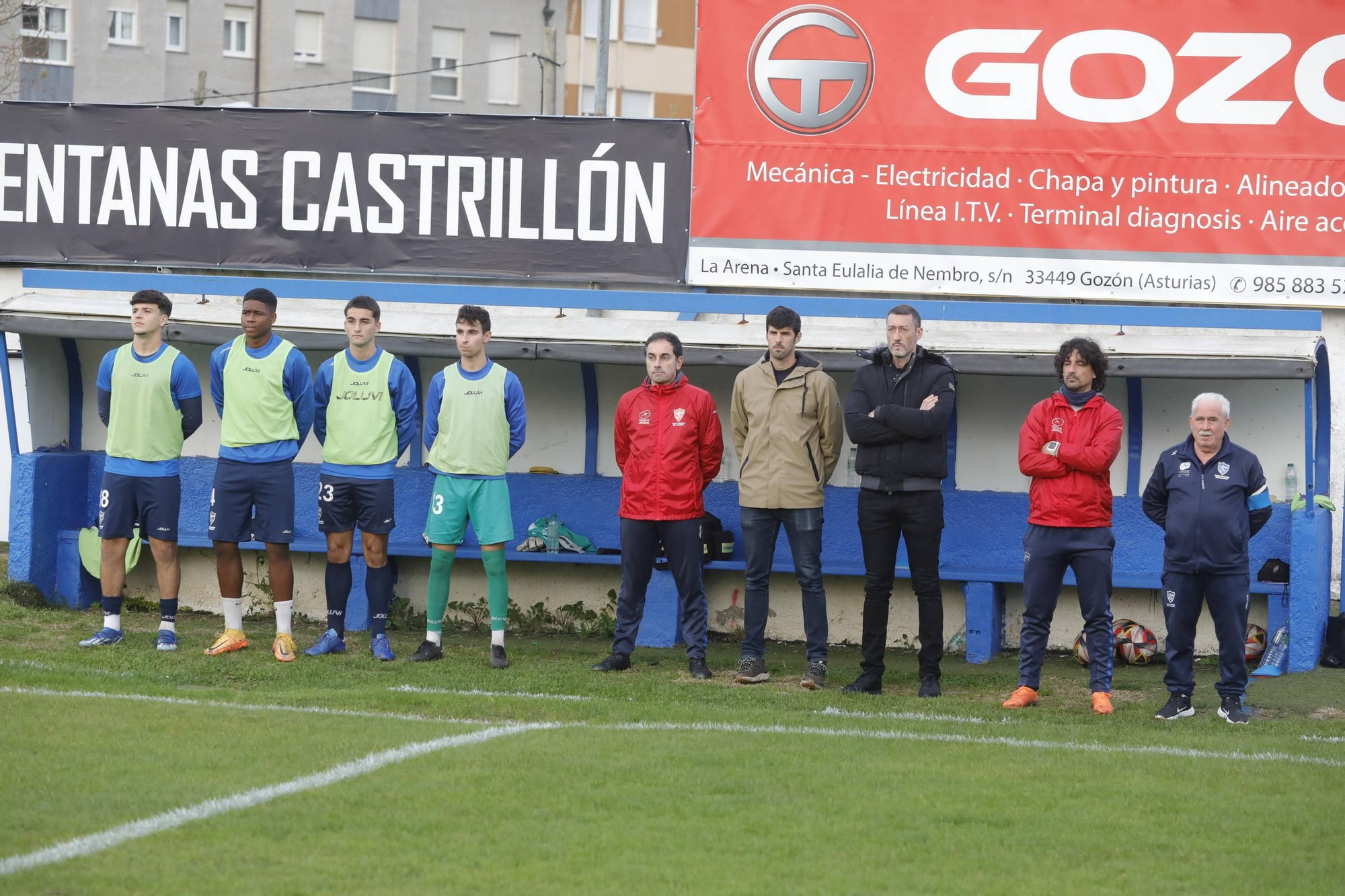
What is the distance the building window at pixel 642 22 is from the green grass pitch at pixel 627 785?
41.5 m

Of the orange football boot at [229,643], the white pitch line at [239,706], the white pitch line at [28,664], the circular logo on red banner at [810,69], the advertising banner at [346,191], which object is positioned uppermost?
the circular logo on red banner at [810,69]

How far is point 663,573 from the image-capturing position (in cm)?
924

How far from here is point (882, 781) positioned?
543cm

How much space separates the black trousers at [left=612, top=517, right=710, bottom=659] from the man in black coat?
913 millimetres

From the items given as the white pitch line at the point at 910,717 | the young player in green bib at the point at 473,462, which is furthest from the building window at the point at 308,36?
the white pitch line at the point at 910,717

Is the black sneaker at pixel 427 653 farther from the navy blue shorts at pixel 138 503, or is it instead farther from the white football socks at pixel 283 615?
the navy blue shorts at pixel 138 503

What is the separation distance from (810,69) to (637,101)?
37563 mm

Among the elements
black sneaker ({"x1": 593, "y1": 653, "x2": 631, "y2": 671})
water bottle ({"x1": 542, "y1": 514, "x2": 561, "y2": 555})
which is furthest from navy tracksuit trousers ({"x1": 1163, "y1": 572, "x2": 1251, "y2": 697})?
water bottle ({"x1": 542, "y1": 514, "x2": 561, "y2": 555})

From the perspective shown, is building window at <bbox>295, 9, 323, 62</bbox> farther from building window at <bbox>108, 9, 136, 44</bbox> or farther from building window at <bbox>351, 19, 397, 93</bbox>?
building window at <bbox>108, 9, 136, 44</bbox>

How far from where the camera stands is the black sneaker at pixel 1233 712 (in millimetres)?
7148

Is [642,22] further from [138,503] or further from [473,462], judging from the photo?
[473,462]

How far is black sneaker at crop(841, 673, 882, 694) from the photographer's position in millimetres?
7723

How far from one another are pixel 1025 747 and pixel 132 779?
11.1 ft

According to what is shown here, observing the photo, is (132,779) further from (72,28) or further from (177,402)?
(72,28)
